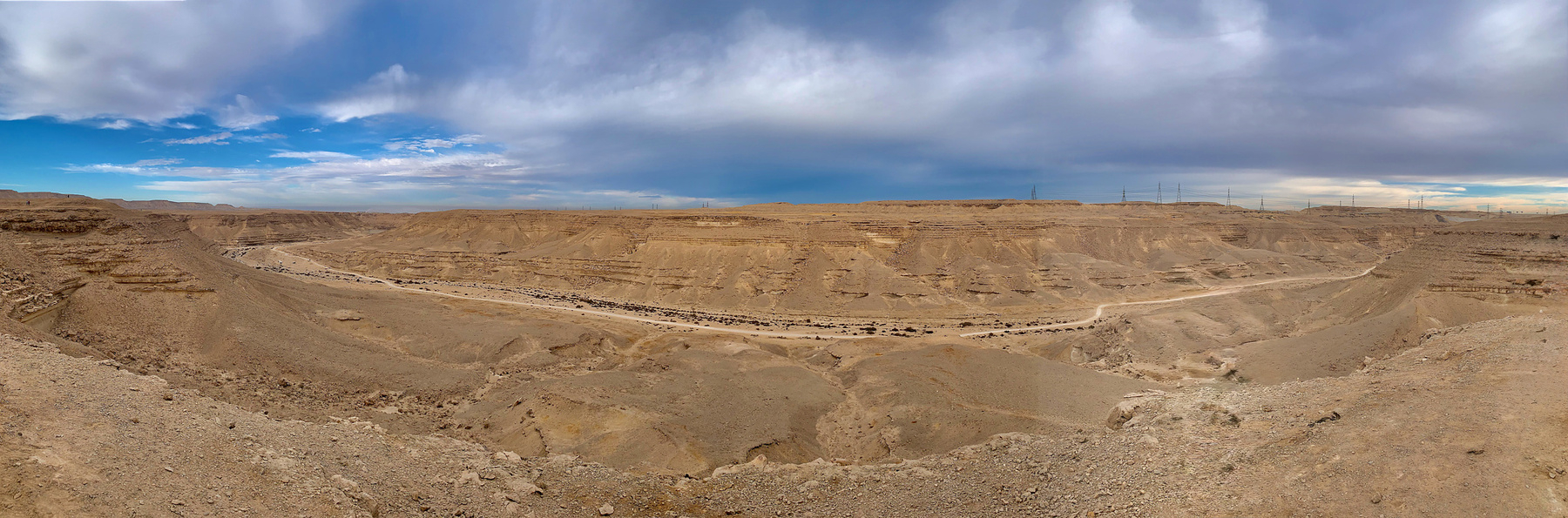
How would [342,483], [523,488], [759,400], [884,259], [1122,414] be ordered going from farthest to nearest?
[884,259]
[759,400]
[1122,414]
[523,488]
[342,483]

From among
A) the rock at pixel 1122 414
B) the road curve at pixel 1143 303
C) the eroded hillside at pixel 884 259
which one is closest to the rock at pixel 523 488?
the rock at pixel 1122 414

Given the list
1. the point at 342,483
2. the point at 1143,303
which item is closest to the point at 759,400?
the point at 342,483

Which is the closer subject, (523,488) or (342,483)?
(342,483)

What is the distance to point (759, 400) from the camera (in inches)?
776

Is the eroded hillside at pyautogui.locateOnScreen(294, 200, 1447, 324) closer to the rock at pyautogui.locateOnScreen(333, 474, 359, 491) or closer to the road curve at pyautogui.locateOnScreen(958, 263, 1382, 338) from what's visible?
the road curve at pyautogui.locateOnScreen(958, 263, 1382, 338)

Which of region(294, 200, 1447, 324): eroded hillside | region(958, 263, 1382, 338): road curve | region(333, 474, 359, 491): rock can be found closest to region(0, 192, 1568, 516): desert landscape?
region(333, 474, 359, 491): rock

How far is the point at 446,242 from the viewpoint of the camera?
86125mm

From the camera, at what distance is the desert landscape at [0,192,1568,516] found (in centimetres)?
888

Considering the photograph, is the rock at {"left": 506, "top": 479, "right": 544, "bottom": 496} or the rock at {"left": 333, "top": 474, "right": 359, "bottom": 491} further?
the rock at {"left": 506, "top": 479, "right": 544, "bottom": 496}

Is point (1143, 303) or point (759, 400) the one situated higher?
point (759, 400)

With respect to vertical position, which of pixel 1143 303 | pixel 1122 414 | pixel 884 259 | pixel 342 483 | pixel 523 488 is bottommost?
pixel 1143 303

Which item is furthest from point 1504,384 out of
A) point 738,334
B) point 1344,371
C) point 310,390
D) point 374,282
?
point 374,282

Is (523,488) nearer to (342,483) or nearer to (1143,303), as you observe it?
(342,483)

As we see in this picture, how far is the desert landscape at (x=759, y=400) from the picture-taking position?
29.1ft
